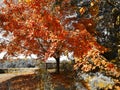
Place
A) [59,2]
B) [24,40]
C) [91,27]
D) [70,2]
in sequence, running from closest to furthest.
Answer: [59,2]
[70,2]
[91,27]
[24,40]

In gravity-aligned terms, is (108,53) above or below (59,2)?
below

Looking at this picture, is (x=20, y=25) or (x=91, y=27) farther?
(x=20, y=25)

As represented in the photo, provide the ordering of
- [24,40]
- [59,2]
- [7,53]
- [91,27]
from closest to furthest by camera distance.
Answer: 1. [59,2]
2. [91,27]
3. [24,40]
4. [7,53]

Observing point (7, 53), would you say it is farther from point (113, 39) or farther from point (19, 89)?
point (113, 39)

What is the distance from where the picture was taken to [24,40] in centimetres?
2706

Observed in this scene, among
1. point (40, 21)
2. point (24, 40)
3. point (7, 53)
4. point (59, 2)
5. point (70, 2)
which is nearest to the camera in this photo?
point (59, 2)

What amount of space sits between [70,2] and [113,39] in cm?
390

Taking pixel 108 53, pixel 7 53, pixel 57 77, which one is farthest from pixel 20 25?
pixel 108 53

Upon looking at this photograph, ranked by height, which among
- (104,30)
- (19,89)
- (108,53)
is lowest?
(19,89)

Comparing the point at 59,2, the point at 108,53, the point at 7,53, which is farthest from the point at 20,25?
the point at 59,2

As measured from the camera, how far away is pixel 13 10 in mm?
27938

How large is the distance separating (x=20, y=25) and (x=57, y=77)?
6.26 m

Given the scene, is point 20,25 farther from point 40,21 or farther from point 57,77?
point 57,77

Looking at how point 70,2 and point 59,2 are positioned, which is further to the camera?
point 70,2
